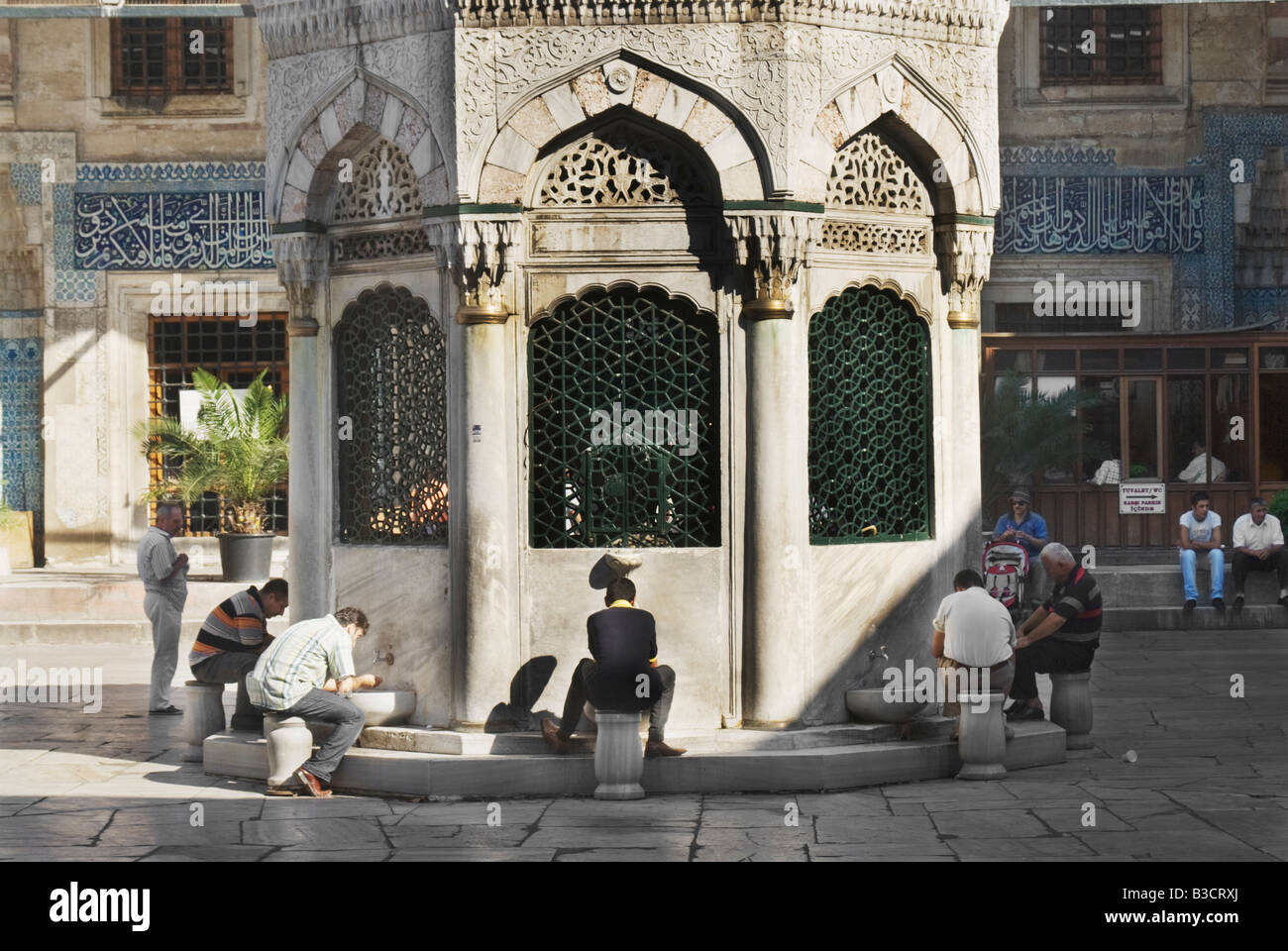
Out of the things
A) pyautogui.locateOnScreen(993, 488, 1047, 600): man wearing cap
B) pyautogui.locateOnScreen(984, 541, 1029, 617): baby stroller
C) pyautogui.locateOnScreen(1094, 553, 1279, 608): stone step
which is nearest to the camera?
pyautogui.locateOnScreen(984, 541, 1029, 617): baby stroller

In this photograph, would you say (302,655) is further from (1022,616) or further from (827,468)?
(1022,616)

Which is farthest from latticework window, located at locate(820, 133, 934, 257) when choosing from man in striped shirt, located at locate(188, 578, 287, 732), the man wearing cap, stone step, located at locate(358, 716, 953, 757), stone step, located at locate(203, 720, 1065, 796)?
the man wearing cap

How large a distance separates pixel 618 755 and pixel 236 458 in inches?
452

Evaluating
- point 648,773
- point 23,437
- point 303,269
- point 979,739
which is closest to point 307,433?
point 303,269

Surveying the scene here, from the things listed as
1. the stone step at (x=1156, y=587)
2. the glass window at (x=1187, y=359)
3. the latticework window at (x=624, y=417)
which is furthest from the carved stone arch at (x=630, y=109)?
the glass window at (x=1187, y=359)

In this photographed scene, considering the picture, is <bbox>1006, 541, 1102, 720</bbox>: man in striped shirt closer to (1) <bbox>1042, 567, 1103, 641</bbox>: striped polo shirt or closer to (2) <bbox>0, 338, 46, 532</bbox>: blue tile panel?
(1) <bbox>1042, 567, 1103, 641</bbox>: striped polo shirt

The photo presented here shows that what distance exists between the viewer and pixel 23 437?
23.1 meters

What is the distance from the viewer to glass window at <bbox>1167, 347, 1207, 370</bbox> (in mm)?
23469

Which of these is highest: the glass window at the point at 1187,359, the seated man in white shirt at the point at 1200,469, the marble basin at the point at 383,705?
the glass window at the point at 1187,359

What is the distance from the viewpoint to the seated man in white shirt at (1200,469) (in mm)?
23625

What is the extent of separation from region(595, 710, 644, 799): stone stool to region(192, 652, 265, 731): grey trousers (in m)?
2.51

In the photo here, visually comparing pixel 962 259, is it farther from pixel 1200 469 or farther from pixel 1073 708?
pixel 1200 469

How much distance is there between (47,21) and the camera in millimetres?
23078

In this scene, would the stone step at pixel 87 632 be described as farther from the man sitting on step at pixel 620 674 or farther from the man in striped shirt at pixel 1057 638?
the man sitting on step at pixel 620 674
